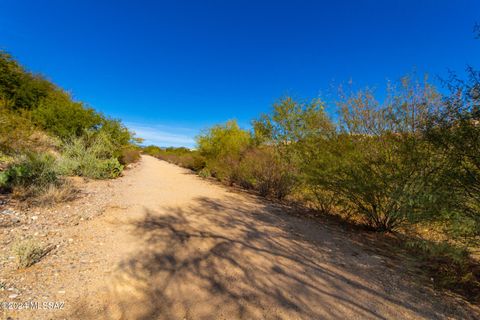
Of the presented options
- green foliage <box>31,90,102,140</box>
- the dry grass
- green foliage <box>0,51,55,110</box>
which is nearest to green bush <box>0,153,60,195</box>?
the dry grass

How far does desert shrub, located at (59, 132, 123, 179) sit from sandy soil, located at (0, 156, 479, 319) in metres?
5.41

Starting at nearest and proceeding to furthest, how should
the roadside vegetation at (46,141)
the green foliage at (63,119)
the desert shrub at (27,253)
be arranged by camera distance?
the desert shrub at (27,253), the roadside vegetation at (46,141), the green foliage at (63,119)

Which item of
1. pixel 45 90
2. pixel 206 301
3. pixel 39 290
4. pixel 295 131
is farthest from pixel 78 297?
pixel 45 90

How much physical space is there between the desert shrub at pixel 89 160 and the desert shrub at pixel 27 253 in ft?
20.6

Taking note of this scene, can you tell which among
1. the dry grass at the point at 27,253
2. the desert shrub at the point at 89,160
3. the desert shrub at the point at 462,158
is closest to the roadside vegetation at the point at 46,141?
the desert shrub at the point at 89,160

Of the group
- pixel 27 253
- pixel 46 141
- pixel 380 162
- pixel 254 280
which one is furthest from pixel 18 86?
pixel 380 162

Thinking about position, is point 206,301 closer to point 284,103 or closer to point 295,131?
point 295,131

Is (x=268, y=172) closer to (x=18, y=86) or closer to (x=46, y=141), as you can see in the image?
(x=46, y=141)

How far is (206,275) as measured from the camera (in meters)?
2.94

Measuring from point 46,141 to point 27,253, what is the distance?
932cm

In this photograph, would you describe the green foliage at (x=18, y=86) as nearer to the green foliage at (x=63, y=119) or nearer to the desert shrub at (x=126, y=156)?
the green foliage at (x=63, y=119)

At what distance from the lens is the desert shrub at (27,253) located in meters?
2.68

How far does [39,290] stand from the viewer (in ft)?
7.60

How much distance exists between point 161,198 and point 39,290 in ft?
16.0
